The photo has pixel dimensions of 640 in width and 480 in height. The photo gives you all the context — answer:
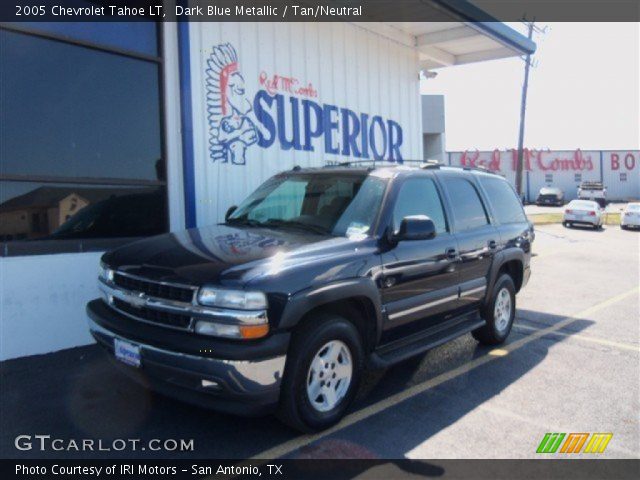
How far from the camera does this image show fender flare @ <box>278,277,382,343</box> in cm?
353

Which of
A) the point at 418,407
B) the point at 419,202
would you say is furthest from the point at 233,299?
the point at 419,202

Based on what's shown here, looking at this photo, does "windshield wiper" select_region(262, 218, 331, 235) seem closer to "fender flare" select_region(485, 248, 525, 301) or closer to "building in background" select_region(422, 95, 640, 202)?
"fender flare" select_region(485, 248, 525, 301)

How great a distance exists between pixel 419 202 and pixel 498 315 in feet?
6.59

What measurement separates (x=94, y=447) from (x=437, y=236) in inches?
127

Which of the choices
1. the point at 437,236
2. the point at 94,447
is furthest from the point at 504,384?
the point at 94,447

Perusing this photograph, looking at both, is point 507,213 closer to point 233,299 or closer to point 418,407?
point 418,407

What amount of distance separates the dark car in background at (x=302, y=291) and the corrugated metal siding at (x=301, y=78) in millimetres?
1979

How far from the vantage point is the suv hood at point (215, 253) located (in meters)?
3.56

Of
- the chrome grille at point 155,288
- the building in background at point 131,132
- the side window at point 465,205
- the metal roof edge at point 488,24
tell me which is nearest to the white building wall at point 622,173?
the metal roof edge at point 488,24

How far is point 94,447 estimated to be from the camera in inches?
148

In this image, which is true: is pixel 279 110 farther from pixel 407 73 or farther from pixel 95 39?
pixel 407 73

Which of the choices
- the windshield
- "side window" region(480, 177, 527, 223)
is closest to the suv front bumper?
the windshield

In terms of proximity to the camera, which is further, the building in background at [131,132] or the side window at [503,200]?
the side window at [503,200]

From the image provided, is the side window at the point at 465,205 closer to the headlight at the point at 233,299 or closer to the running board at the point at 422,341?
the running board at the point at 422,341
